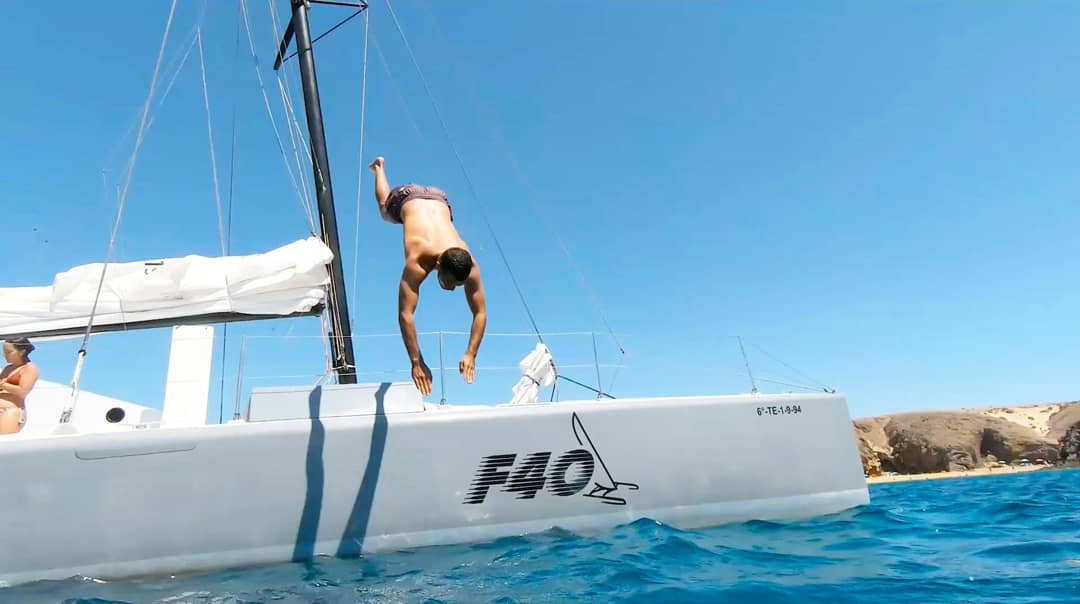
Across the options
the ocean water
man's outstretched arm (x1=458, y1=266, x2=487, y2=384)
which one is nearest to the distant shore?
the ocean water

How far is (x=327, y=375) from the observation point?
16.3ft

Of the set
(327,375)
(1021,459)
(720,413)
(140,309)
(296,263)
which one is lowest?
(1021,459)

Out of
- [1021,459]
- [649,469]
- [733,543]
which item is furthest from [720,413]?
[1021,459]

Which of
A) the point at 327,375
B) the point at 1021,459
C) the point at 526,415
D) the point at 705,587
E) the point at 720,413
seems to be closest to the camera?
the point at 705,587

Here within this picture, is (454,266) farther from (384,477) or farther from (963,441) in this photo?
(963,441)

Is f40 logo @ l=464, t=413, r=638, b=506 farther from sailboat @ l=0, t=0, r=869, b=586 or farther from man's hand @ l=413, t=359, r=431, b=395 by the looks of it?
man's hand @ l=413, t=359, r=431, b=395

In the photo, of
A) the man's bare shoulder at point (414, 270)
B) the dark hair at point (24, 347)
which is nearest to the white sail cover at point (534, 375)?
the man's bare shoulder at point (414, 270)

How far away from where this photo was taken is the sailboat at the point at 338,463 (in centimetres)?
351

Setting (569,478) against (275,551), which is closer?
(275,551)

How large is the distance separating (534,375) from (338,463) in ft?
5.85

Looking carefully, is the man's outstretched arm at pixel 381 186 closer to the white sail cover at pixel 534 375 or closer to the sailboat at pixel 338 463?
the sailboat at pixel 338 463

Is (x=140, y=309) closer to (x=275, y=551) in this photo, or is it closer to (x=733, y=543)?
(x=275, y=551)

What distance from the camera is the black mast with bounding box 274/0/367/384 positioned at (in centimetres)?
566

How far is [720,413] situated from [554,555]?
1940 mm
